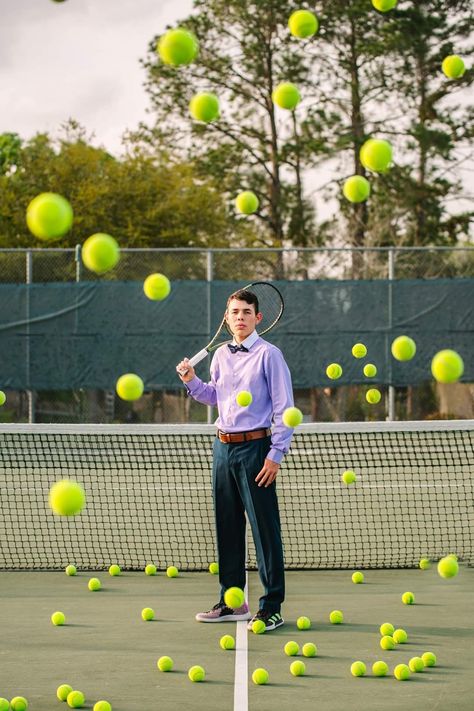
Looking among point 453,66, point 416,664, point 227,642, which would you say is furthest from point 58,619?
point 453,66

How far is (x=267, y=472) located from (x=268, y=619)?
0.70 m

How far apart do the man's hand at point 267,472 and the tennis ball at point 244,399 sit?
279 mm

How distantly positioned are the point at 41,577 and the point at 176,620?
1.40 meters

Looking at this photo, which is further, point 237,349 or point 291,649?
point 237,349

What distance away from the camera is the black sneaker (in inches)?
205

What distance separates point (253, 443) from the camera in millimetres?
5246

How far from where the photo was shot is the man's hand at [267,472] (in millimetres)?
5137

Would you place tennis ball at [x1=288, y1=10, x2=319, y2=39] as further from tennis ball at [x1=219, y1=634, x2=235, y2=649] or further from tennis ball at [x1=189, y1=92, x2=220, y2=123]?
tennis ball at [x1=219, y1=634, x2=235, y2=649]

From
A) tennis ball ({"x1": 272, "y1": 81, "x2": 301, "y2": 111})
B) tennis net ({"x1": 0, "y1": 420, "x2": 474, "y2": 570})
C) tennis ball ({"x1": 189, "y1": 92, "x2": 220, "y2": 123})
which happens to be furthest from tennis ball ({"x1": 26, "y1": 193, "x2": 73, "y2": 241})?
tennis net ({"x1": 0, "y1": 420, "x2": 474, "y2": 570})

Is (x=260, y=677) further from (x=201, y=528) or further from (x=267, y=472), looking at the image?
(x=201, y=528)

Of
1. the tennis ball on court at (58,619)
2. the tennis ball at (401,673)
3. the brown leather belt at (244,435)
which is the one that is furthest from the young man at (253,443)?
the tennis ball at (401,673)

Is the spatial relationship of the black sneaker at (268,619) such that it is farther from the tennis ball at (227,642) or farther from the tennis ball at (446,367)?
the tennis ball at (446,367)

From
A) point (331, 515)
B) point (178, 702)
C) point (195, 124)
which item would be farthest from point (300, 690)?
point (195, 124)

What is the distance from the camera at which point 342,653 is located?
4.83 meters
